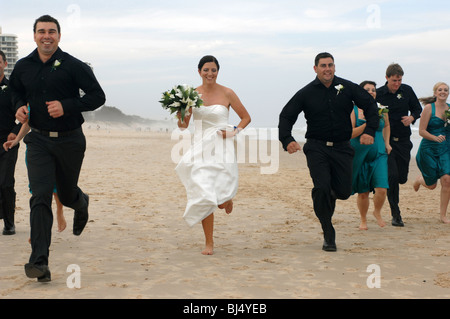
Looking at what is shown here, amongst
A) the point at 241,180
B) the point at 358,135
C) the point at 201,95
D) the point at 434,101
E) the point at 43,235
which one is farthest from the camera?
the point at 241,180

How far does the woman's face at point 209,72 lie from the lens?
8500 millimetres

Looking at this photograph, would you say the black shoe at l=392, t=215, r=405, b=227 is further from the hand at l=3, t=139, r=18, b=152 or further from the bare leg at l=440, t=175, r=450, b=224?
the hand at l=3, t=139, r=18, b=152

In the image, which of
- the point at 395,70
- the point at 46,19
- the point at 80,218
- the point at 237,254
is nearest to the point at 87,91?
the point at 46,19

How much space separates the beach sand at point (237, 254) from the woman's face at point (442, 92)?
2.14 m

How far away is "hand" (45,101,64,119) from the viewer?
21.9 ft

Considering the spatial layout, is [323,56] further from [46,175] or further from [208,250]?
[46,175]

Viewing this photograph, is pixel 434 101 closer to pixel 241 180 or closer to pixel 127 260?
pixel 127 260

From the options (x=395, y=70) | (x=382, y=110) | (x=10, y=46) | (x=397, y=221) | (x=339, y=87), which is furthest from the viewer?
(x=10, y=46)

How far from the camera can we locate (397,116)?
11.0 meters

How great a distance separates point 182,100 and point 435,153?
517cm

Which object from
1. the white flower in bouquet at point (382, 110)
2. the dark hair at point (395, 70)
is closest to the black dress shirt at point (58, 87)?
the white flower in bouquet at point (382, 110)
